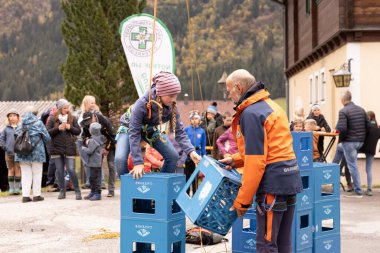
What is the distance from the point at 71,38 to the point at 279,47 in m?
139

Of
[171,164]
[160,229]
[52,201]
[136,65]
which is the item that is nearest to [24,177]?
[52,201]

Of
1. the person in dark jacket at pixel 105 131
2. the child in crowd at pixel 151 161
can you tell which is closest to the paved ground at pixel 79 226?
the person in dark jacket at pixel 105 131

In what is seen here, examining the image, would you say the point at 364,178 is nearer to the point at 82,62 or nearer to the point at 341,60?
the point at 341,60

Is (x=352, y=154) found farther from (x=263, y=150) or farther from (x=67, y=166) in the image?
(x=263, y=150)

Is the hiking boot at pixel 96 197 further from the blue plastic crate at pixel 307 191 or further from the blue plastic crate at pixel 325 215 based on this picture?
the blue plastic crate at pixel 307 191

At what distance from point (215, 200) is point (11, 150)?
414 inches

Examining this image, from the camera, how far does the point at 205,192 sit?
570 centimetres

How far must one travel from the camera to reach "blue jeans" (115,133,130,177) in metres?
7.22

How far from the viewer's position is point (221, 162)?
6062mm

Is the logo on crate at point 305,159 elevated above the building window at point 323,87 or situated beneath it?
situated beneath

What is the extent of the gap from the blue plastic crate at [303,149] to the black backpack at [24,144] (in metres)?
7.56

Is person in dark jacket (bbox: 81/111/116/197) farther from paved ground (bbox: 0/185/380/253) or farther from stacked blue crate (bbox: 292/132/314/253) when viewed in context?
stacked blue crate (bbox: 292/132/314/253)

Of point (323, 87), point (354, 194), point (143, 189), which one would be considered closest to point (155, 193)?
point (143, 189)

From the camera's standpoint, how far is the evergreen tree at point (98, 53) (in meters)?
33.9
